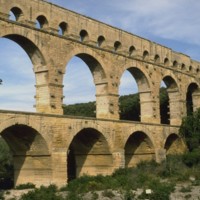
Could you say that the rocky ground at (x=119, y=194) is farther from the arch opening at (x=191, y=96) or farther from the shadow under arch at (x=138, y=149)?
the arch opening at (x=191, y=96)

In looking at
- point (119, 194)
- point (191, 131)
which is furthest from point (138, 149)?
point (119, 194)

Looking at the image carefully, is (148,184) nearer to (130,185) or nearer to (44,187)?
(130,185)

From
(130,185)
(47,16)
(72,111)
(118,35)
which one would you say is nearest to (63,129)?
(130,185)

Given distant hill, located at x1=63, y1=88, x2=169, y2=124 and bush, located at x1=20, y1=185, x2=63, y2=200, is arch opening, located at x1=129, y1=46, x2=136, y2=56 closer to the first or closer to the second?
distant hill, located at x1=63, y1=88, x2=169, y2=124

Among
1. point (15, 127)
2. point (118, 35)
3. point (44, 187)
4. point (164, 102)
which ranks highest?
point (118, 35)

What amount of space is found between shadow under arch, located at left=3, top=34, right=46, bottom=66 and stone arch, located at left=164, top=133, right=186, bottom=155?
1412cm

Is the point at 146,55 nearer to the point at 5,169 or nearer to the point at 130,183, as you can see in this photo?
the point at 130,183

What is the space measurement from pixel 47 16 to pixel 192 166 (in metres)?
13.8

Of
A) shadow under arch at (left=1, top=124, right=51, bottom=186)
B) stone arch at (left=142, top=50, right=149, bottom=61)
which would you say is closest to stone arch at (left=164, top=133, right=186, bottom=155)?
stone arch at (left=142, top=50, right=149, bottom=61)

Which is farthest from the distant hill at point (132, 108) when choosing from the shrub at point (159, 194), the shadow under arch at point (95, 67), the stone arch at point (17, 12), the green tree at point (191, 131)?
the shrub at point (159, 194)

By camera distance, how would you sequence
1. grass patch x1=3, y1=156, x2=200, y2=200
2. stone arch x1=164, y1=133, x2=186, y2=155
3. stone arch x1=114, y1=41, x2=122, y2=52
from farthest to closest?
1. stone arch x1=164, y1=133, x2=186, y2=155
2. stone arch x1=114, y1=41, x2=122, y2=52
3. grass patch x1=3, y1=156, x2=200, y2=200

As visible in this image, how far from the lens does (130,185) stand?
22219mm

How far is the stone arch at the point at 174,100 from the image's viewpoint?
35.2 metres

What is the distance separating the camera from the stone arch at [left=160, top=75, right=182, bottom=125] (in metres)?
35.2
